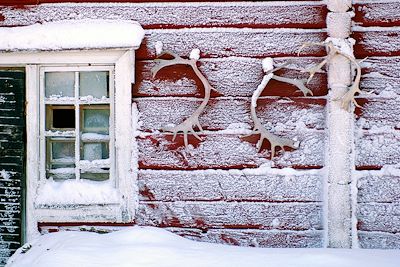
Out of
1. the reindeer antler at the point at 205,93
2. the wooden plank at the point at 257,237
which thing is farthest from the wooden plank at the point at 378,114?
the reindeer antler at the point at 205,93

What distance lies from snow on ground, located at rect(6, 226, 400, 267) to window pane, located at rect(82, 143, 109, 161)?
0.55 metres

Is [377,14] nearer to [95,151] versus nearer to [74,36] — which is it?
[74,36]

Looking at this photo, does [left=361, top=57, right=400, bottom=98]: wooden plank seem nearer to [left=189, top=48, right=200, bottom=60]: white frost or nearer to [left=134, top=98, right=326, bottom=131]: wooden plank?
[left=134, top=98, right=326, bottom=131]: wooden plank

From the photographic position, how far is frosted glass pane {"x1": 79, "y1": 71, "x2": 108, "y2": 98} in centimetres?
379

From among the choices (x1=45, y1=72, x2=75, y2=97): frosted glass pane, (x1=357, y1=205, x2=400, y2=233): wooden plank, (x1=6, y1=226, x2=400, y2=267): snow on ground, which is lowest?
(x1=6, y1=226, x2=400, y2=267): snow on ground

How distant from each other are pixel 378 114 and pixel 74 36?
2.13m

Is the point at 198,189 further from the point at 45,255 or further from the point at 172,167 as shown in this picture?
the point at 45,255

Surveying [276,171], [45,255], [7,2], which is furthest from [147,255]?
[7,2]

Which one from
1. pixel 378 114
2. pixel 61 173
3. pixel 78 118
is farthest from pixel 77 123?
pixel 378 114

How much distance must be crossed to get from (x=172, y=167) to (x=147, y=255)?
765 millimetres

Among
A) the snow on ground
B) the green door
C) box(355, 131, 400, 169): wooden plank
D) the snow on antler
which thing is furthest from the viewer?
the green door

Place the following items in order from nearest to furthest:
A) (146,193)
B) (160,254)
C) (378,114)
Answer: (160,254) < (378,114) < (146,193)

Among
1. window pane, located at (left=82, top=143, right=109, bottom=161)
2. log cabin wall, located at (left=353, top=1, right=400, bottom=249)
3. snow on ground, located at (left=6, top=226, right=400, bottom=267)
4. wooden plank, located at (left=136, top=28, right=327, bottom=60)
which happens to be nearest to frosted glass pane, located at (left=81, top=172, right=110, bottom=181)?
window pane, located at (left=82, top=143, right=109, bottom=161)

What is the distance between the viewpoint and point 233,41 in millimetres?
3707
